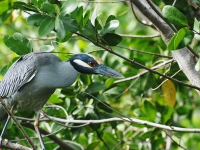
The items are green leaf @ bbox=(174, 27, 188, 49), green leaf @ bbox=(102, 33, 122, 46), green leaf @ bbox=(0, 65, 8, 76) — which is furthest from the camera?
green leaf @ bbox=(0, 65, 8, 76)

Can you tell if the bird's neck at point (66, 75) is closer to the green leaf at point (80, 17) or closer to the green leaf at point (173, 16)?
the green leaf at point (80, 17)

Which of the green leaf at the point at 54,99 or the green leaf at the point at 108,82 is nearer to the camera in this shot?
the green leaf at the point at 54,99

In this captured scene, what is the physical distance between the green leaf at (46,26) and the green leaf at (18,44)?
462mm

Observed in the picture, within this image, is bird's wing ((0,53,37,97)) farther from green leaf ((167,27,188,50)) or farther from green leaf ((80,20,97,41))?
green leaf ((167,27,188,50))

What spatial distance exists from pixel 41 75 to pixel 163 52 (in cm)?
104

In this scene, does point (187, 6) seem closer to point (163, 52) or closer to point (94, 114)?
point (163, 52)

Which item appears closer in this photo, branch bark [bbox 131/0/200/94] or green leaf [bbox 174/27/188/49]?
green leaf [bbox 174/27/188/49]

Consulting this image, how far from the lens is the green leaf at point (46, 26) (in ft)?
8.80

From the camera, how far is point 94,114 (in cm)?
354

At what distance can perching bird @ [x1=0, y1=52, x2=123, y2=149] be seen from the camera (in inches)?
123

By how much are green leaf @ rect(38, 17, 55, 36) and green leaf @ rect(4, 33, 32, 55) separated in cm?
46

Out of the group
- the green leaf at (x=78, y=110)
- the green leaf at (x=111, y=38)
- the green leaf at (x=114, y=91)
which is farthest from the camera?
the green leaf at (x=114, y=91)

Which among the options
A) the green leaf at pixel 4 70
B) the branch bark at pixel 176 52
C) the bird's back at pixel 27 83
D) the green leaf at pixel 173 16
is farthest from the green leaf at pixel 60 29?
the green leaf at pixel 4 70

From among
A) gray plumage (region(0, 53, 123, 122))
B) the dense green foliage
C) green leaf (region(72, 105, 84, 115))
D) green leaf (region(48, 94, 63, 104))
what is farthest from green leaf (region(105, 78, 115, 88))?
gray plumage (region(0, 53, 123, 122))
